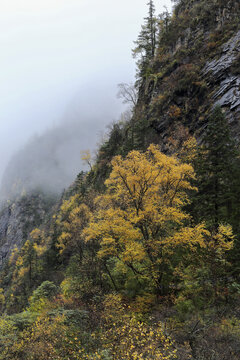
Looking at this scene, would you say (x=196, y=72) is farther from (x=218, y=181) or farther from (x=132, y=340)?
(x=132, y=340)

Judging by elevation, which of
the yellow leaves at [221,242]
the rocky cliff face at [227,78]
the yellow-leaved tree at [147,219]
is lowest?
the yellow leaves at [221,242]

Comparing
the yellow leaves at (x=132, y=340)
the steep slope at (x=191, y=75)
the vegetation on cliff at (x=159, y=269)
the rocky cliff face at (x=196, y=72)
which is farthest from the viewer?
the steep slope at (x=191, y=75)

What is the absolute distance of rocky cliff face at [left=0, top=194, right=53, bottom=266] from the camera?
463ft

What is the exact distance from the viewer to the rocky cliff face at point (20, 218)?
141250mm

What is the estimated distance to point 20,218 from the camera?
160 m

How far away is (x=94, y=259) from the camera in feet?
54.6

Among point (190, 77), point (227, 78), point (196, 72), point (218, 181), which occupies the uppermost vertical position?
point (196, 72)

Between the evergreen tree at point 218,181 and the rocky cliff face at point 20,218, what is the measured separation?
437 ft

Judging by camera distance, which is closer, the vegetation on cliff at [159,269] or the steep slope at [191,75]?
the vegetation on cliff at [159,269]

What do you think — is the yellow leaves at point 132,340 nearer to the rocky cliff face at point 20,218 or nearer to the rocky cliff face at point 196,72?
the rocky cliff face at point 196,72

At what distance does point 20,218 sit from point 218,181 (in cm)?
17364

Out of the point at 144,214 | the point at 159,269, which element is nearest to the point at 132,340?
the point at 144,214

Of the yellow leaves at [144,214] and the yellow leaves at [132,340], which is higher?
the yellow leaves at [144,214]

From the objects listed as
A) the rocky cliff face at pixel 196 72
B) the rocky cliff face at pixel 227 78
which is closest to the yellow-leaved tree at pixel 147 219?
the rocky cliff face at pixel 196 72
